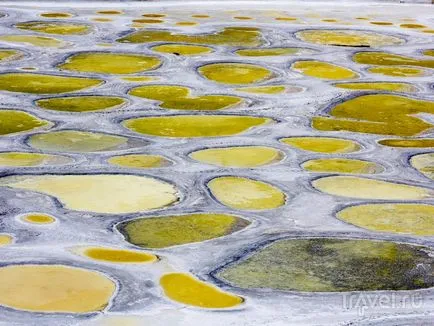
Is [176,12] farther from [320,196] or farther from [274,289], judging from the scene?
[274,289]

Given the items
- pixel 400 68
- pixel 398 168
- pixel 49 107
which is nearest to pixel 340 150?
pixel 398 168

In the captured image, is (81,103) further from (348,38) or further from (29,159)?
(348,38)

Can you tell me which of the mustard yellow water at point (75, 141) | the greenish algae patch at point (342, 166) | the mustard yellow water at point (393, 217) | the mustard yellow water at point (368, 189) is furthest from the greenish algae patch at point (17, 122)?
the mustard yellow water at point (393, 217)

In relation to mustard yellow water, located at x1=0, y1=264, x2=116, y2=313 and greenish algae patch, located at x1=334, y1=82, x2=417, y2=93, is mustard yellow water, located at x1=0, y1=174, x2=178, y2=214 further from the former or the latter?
greenish algae patch, located at x1=334, y1=82, x2=417, y2=93

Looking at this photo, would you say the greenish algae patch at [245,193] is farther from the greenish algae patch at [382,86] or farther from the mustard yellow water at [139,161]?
the greenish algae patch at [382,86]

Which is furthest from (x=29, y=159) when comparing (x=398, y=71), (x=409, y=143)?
(x=398, y=71)

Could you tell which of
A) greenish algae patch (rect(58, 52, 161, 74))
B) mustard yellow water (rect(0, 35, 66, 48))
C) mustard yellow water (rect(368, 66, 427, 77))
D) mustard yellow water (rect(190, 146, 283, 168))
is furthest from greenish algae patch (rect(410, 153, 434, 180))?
mustard yellow water (rect(0, 35, 66, 48))
